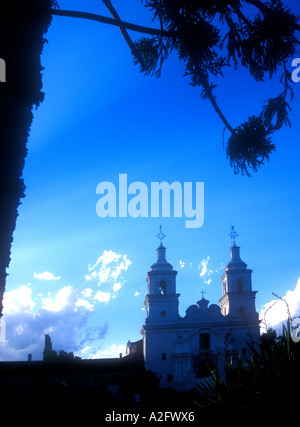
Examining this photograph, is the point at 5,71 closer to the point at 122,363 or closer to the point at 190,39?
the point at 190,39

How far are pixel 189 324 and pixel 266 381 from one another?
139ft

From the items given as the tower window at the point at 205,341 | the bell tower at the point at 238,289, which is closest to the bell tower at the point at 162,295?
the tower window at the point at 205,341

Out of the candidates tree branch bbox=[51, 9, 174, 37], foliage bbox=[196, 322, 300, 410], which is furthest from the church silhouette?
tree branch bbox=[51, 9, 174, 37]

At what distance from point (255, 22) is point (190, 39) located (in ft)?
2.82

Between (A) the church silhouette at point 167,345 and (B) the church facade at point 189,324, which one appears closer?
(A) the church silhouette at point 167,345

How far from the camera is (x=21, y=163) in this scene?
2.65m

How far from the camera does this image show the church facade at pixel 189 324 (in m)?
42.0

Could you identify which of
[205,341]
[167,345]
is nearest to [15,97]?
[167,345]

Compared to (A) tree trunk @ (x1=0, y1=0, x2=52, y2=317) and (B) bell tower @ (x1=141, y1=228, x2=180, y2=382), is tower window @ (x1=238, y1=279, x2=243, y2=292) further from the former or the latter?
(A) tree trunk @ (x1=0, y1=0, x2=52, y2=317)

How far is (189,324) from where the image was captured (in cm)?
4484

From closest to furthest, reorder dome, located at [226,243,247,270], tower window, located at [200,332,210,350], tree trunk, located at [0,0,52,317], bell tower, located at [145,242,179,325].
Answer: tree trunk, located at [0,0,52,317] < tower window, located at [200,332,210,350] < bell tower, located at [145,242,179,325] < dome, located at [226,243,247,270]

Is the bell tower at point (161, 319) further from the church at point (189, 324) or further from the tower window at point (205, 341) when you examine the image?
the tower window at point (205, 341)

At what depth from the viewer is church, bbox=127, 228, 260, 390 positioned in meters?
42.0
